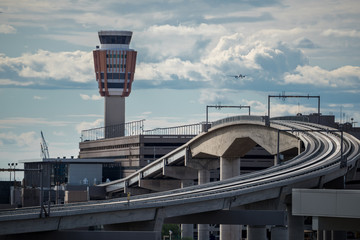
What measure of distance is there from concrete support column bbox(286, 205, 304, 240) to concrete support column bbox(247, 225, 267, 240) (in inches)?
146

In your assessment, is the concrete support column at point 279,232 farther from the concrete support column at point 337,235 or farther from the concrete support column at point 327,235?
the concrete support column at point 327,235

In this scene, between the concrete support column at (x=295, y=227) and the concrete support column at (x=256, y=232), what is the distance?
3705 mm

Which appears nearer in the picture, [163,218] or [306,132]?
[163,218]

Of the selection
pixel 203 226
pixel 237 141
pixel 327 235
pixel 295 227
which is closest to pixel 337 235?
pixel 327 235

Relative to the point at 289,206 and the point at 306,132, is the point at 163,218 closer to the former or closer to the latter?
the point at 289,206

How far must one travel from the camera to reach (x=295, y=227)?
12575cm

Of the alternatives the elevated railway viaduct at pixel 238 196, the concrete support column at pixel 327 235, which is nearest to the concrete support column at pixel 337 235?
the concrete support column at pixel 327 235

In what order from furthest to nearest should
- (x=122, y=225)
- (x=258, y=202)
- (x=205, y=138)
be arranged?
(x=205, y=138)
(x=258, y=202)
(x=122, y=225)

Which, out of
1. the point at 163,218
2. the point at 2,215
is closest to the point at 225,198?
the point at 163,218

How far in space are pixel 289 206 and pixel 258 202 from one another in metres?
5.23

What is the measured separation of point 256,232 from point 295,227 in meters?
5.45

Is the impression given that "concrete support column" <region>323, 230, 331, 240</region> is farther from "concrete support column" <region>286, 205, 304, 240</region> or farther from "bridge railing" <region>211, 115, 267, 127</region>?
"bridge railing" <region>211, 115, 267, 127</region>

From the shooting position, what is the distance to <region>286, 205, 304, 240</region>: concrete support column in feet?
409

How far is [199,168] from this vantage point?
7323 inches
